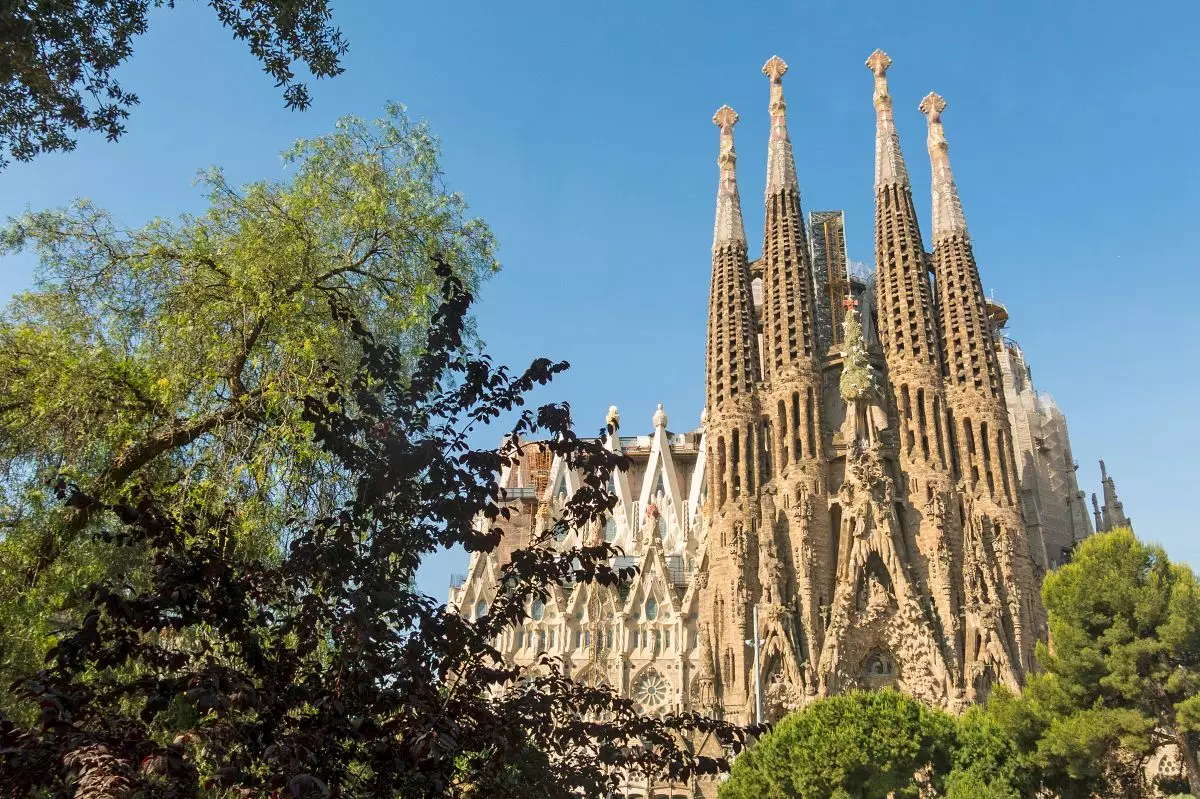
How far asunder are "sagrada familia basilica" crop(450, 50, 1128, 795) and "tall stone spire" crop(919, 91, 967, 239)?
88 mm

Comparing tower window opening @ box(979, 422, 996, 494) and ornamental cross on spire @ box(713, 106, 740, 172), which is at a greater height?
ornamental cross on spire @ box(713, 106, 740, 172)

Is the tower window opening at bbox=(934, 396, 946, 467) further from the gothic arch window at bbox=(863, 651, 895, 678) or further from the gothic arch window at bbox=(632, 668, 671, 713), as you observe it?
the gothic arch window at bbox=(632, 668, 671, 713)

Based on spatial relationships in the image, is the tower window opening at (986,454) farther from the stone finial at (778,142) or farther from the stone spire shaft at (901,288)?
the stone finial at (778,142)

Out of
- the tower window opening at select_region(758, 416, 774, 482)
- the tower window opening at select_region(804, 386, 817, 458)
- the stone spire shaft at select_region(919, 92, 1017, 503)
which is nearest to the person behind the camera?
the stone spire shaft at select_region(919, 92, 1017, 503)

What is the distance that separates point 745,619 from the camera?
34.8m

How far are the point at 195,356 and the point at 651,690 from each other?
108ft

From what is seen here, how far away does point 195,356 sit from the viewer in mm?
9164

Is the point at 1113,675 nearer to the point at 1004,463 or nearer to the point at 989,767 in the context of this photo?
the point at 989,767

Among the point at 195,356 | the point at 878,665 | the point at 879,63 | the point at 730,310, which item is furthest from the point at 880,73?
the point at 195,356

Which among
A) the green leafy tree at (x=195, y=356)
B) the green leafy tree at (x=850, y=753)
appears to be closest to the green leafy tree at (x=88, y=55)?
the green leafy tree at (x=195, y=356)

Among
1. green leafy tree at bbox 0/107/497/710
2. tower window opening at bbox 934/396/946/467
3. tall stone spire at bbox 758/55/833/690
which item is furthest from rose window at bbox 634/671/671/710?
green leafy tree at bbox 0/107/497/710

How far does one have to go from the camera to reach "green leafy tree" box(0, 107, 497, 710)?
8.40 meters

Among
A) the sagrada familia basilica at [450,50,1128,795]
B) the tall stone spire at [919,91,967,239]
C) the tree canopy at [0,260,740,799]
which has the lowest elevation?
the tree canopy at [0,260,740,799]

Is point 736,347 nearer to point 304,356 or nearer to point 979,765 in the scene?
point 979,765
